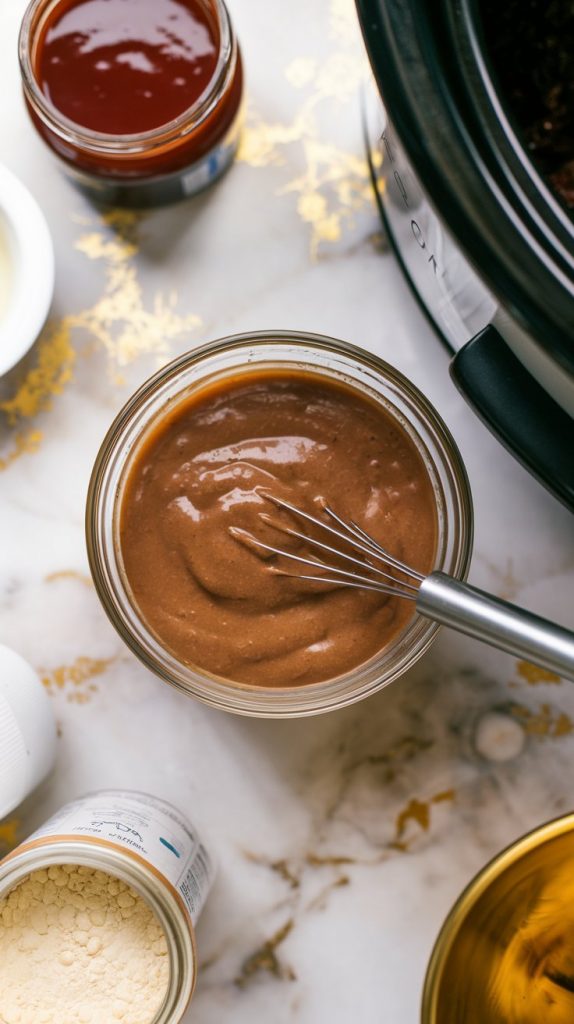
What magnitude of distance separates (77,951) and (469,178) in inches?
28.3

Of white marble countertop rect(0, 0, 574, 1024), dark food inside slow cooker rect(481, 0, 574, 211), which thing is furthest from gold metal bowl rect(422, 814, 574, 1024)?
dark food inside slow cooker rect(481, 0, 574, 211)

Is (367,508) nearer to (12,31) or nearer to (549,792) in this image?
(549,792)

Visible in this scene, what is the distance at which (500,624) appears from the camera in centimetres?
77

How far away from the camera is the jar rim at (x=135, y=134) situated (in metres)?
0.91

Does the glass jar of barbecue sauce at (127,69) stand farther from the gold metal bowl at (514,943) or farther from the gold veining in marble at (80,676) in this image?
the gold metal bowl at (514,943)

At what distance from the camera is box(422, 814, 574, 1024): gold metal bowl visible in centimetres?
82

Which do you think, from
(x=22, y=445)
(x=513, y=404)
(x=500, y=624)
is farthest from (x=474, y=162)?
(x=22, y=445)

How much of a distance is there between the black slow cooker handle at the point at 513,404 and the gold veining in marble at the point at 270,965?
1.71ft

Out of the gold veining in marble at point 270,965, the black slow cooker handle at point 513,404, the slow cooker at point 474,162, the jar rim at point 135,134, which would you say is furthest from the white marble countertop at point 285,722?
the slow cooker at point 474,162

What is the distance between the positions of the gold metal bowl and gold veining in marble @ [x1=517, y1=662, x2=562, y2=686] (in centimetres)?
17

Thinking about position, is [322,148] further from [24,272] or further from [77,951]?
[77,951]

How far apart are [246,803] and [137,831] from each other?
144 mm

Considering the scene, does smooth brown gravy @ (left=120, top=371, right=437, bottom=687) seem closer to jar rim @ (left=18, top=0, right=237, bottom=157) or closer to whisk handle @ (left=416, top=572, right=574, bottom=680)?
whisk handle @ (left=416, top=572, right=574, bottom=680)

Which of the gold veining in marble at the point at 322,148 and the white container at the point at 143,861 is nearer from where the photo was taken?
the white container at the point at 143,861
